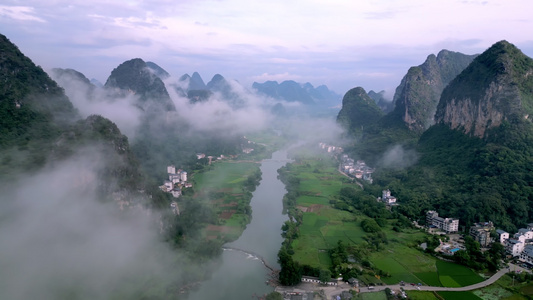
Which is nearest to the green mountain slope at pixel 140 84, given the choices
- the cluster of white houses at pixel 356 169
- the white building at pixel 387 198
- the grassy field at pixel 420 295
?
the cluster of white houses at pixel 356 169

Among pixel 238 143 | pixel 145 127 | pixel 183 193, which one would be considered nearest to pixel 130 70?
pixel 145 127

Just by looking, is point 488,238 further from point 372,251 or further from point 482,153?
point 482,153

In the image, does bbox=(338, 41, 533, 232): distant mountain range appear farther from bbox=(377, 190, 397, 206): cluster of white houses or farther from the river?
the river

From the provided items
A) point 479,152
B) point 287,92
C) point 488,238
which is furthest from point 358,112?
point 287,92

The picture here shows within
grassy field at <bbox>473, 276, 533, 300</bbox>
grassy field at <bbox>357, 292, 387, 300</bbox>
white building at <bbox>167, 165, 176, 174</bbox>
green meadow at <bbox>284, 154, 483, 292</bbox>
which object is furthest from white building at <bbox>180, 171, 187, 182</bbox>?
grassy field at <bbox>473, 276, 533, 300</bbox>

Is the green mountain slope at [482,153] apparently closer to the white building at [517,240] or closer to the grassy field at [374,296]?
the white building at [517,240]

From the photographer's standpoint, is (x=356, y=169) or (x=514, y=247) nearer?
(x=514, y=247)

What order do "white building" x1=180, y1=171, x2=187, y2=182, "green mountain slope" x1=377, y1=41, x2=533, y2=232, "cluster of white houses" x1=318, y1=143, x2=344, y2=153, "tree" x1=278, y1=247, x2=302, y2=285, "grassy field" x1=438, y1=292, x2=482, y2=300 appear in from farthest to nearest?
"cluster of white houses" x1=318, y1=143, x2=344, y2=153
"white building" x1=180, y1=171, x2=187, y2=182
"green mountain slope" x1=377, y1=41, x2=533, y2=232
"tree" x1=278, y1=247, x2=302, y2=285
"grassy field" x1=438, y1=292, x2=482, y2=300
